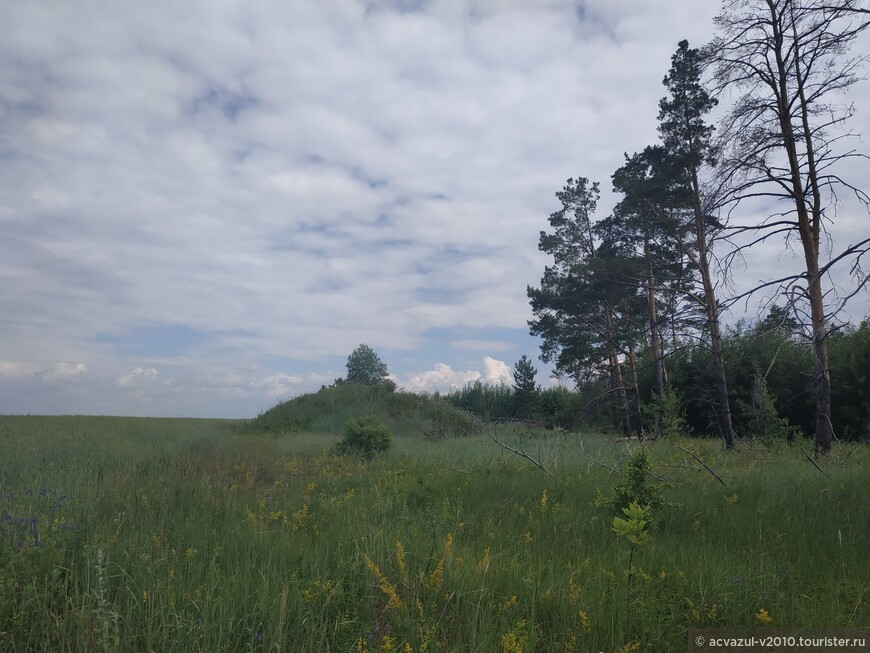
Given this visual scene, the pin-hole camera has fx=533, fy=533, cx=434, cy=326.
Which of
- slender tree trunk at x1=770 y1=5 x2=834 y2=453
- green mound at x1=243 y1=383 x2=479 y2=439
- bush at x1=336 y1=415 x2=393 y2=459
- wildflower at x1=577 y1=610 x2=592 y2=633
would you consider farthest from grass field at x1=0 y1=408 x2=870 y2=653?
green mound at x1=243 y1=383 x2=479 y2=439

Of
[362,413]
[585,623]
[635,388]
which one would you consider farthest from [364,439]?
[635,388]

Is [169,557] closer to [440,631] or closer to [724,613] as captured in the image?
[440,631]

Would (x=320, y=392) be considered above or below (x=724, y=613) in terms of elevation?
above

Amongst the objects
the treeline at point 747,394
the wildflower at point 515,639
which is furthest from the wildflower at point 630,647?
the treeline at point 747,394

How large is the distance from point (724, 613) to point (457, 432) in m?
21.7

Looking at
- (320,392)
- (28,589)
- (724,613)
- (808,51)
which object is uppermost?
(808,51)

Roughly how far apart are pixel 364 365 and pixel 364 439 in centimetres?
3934

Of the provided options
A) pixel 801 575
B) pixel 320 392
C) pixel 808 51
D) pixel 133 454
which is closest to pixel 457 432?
pixel 320 392

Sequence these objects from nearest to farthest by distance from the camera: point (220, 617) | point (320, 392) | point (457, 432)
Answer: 1. point (220, 617)
2. point (457, 432)
3. point (320, 392)

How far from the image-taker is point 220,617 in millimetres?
Result: 3248

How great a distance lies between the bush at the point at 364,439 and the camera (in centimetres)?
1393

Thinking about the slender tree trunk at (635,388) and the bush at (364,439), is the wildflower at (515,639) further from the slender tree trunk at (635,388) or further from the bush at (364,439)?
the slender tree trunk at (635,388)

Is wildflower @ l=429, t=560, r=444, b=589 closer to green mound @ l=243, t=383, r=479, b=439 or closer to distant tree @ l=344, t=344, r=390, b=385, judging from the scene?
green mound @ l=243, t=383, r=479, b=439

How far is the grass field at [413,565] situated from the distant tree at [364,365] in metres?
44.4
